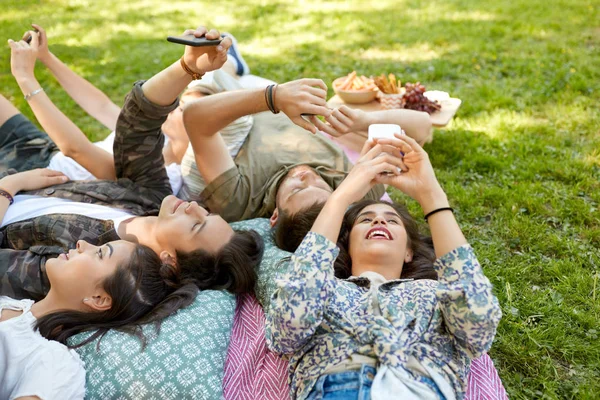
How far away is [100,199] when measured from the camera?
3176 millimetres

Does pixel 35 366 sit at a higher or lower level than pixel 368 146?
lower

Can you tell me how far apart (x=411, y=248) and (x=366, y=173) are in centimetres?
63

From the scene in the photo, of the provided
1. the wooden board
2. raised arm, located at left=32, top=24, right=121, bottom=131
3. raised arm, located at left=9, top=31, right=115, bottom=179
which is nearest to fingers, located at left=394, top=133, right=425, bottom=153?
the wooden board

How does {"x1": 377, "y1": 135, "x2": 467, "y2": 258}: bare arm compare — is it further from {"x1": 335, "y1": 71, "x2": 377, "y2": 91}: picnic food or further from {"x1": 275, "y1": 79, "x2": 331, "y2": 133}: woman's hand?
{"x1": 335, "y1": 71, "x2": 377, "y2": 91}: picnic food

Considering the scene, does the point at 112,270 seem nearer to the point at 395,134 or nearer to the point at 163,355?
the point at 163,355

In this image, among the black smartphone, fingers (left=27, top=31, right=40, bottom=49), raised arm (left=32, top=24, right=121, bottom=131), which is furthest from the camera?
raised arm (left=32, top=24, right=121, bottom=131)

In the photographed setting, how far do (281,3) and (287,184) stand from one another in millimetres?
5813

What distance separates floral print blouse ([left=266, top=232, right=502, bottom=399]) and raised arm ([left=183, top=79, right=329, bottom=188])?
849mm

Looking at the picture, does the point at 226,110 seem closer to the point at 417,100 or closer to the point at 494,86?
the point at 417,100

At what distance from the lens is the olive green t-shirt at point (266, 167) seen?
3.33 metres

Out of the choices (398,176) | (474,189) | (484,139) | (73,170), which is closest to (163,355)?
(398,176)

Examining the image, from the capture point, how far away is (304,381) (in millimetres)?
2117

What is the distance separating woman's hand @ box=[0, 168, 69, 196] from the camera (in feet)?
10.1

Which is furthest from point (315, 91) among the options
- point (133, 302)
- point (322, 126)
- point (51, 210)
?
point (51, 210)
